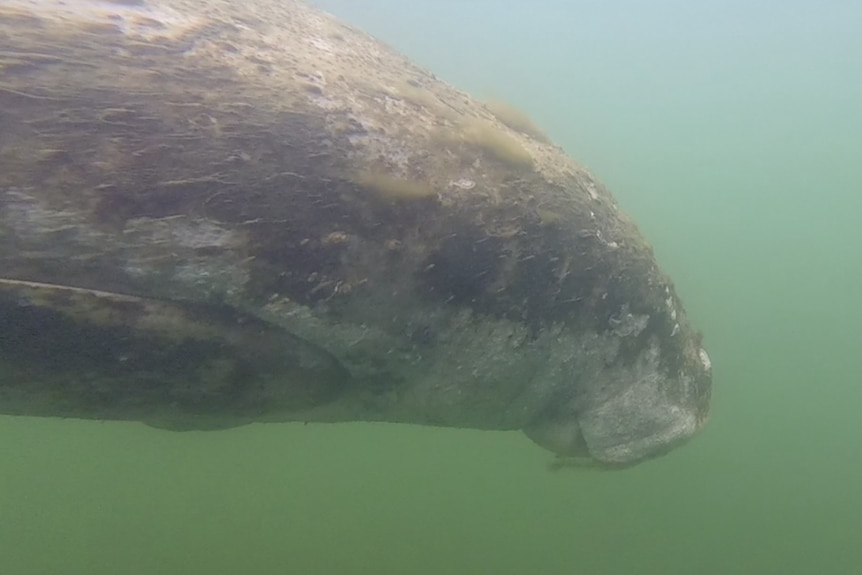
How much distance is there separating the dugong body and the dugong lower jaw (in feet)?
0.35

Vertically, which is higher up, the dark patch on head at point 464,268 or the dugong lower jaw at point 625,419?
the dark patch on head at point 464,268

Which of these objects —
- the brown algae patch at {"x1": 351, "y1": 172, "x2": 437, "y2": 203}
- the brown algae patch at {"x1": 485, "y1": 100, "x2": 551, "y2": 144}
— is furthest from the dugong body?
the brown algae patch at {"x1": 485, "y1": 100, "x2": 551, "y2": 144}

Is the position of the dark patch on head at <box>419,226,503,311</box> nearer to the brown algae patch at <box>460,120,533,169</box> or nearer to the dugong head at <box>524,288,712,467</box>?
the brown algae patch at <box>460,120,533,169</box>

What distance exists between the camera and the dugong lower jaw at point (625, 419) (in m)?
3.79

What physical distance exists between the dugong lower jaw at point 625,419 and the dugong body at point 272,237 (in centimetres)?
11

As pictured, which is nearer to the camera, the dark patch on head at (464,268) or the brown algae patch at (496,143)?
the dark patch on head at (464,268)

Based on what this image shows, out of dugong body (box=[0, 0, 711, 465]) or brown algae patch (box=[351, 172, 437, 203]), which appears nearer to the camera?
dugong body (box=[0, 0, 711, 465])

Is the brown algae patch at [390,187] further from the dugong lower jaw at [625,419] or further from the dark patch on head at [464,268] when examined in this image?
the dugong lower jaw at [625,419]

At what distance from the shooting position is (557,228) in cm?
327

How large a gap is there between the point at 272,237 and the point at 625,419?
2.42 metres

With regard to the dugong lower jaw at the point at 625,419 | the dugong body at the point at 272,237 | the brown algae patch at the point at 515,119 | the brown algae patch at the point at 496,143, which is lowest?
the dugong lower jaw at the point at 625,419

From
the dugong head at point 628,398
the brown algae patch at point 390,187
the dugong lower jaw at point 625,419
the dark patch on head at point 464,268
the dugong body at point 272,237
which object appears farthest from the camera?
the dugong lower jaw at point 625,419

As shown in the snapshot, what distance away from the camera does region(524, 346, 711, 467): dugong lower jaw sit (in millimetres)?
3785

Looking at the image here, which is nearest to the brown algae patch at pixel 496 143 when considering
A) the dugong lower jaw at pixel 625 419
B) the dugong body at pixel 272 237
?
the dugong body at pixel 272 237
